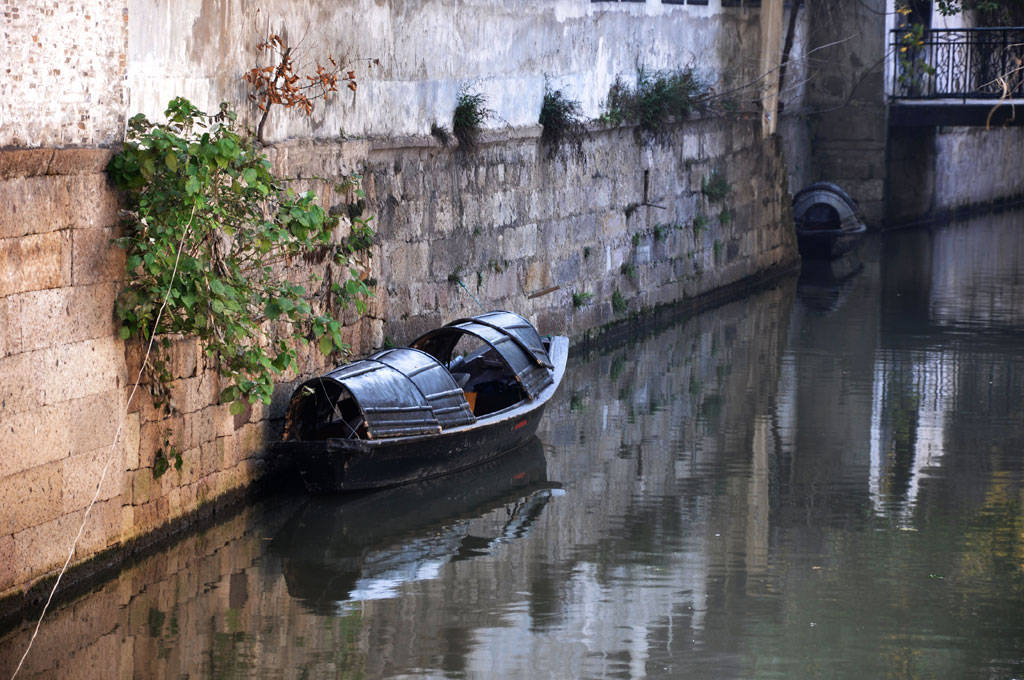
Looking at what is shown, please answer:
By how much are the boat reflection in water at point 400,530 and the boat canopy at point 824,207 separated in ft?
43.0

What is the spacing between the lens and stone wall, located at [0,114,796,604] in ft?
24.1

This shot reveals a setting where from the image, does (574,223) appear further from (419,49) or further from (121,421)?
(121,421)

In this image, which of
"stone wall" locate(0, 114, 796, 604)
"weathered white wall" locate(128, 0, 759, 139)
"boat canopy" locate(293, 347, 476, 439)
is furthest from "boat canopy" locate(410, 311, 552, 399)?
"weathered white wall" locate(128, 0, 759, 139)

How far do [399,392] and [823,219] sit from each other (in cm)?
1449

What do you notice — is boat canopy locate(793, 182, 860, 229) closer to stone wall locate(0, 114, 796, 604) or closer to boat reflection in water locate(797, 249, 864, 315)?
boat reflection in water locate(797, 249, 864, 315)

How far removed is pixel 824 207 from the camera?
23.0m

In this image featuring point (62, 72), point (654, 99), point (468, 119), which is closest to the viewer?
point (62, 72)

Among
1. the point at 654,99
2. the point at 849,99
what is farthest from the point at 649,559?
the point at 849,99

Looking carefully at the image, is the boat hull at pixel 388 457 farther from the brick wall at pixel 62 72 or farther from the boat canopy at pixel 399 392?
the brick wall at pixel 62 72

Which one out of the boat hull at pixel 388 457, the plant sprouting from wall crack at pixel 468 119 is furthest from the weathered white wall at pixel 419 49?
the boat hull at pixel 388 457

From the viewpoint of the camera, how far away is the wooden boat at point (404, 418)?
9492mm

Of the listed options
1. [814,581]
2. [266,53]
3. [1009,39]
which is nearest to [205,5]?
[266,53]

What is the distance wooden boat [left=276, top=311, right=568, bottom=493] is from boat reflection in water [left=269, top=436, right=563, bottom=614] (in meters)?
0.14

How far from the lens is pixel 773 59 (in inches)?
788
